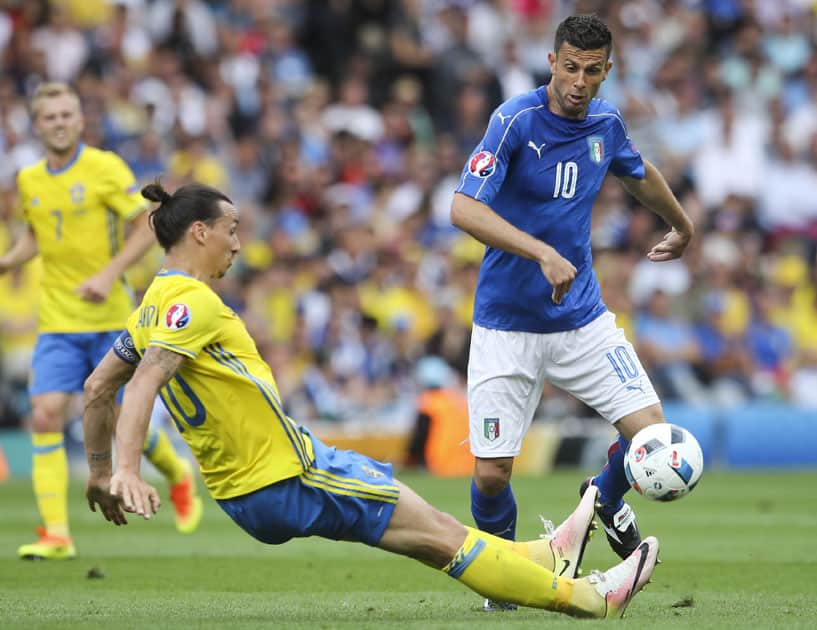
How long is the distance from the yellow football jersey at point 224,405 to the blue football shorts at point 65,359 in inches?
152

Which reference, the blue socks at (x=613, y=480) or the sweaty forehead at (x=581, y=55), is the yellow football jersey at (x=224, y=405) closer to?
the blue socks at (x=613, y=480)

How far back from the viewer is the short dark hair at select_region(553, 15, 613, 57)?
7.09 m

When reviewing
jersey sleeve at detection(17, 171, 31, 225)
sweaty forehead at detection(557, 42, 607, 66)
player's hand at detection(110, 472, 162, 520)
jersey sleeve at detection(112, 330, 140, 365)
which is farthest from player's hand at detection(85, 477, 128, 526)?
jersey sleeve at detection(17, 171, 31, 225)

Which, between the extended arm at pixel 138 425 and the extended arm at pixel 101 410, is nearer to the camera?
the extended arm at pixel 138 425

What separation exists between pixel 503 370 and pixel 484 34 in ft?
50.4

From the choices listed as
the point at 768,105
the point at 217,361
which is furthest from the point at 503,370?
the point at 768,105

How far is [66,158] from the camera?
998cm

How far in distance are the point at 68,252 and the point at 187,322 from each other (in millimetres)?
4330

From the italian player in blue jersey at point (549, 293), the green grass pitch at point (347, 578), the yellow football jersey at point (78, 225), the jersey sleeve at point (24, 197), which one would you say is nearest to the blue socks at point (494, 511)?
the italian player in blue jersey at point (549, 293)

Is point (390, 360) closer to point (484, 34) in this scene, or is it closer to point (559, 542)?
point (484, 34)

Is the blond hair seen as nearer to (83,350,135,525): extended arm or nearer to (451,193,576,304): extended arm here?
(451,193,576,304): extended arm

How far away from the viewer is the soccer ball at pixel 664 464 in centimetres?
679

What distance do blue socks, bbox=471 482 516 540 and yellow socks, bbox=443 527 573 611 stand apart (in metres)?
1.24

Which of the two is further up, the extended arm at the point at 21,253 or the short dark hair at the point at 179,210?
the short dark hair at the point at 179,210
